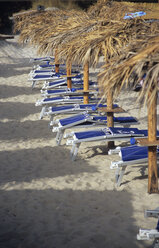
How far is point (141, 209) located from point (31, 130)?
13.7 ft

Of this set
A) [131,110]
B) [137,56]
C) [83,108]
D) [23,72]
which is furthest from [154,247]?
[23,72]

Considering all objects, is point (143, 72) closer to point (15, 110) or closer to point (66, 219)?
point (66, 219)

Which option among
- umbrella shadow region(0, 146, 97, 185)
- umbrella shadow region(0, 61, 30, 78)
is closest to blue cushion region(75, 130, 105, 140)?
umbrella shadow region(0, 146, 97, 185)

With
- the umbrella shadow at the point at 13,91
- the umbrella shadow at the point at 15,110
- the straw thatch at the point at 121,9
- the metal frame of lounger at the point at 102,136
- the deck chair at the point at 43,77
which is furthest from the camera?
the deck chair at the point at 43,77

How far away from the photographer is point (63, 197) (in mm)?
4859

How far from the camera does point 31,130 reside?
808 cm

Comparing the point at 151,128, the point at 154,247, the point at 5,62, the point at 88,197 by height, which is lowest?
the point at 5,62

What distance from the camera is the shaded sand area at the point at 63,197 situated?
387 centimetres

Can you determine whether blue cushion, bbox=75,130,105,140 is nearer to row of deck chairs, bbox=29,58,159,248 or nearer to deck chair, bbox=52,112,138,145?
row of deck chairs, bbox=29,58,159,248

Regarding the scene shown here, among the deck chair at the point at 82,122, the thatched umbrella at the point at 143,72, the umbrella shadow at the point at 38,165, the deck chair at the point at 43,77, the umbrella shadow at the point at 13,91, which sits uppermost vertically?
the thatched umbrella at the point at 143,72

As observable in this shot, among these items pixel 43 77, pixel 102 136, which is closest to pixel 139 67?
pixel 102 136

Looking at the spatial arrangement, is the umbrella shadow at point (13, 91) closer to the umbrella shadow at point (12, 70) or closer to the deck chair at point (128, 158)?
the umbrella shadow at point (12, 70)

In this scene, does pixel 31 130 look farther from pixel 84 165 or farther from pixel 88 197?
pixel 88 197

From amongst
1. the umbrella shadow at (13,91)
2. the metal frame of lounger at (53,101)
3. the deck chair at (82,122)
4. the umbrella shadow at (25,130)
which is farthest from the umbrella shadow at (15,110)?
the deck chair at (82,122)
